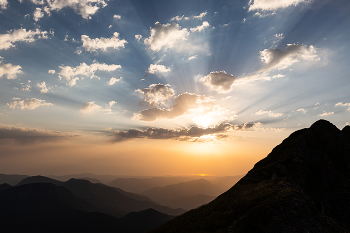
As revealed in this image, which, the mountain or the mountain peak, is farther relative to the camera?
the mountain peak

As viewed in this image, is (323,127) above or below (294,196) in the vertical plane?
above

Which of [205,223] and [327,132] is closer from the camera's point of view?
[205,223]

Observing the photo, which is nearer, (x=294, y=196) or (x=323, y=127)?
(x=294, y=196)

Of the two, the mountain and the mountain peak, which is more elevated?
the mountain peak

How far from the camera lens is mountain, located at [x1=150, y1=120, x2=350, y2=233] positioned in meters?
22.0

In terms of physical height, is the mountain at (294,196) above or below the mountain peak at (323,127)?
below

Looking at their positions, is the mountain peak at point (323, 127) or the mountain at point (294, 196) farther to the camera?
the mountain peak at point (323, 127)

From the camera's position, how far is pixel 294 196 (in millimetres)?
25391

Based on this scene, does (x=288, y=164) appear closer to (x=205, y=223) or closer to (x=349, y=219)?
(x=349, y=219)

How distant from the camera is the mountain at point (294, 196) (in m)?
22.0

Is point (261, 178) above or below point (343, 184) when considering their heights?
above

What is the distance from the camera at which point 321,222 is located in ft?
77.6

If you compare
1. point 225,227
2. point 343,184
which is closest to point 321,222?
point 225,227

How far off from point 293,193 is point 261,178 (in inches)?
744
